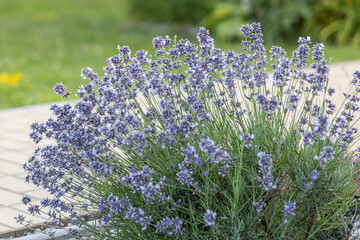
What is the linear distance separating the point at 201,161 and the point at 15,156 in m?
3.10

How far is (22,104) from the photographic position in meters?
7.42

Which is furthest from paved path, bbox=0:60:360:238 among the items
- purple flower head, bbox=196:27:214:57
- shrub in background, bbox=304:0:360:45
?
shrub in background, bbox=304:0:360:45

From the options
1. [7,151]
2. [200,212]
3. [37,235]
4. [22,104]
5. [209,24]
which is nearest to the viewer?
[200,212]

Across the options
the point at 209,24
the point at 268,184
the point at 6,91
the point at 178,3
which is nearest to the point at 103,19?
the point at 178,3

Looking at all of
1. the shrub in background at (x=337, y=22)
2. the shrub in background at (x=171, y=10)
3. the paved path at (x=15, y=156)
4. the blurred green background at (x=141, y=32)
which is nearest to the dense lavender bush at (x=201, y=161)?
the paved path at (x=15, y=156)

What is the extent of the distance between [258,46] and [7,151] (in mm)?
3228

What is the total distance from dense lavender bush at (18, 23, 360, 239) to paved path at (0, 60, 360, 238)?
97 centimetres

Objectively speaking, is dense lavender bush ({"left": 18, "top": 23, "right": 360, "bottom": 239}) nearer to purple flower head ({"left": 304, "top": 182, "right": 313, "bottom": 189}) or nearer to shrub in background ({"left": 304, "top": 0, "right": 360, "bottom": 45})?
purple flower head ({"left": 304, "top": 182, "right": 313, "bottom": 189})

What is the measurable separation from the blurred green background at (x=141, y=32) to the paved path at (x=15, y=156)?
842 mm

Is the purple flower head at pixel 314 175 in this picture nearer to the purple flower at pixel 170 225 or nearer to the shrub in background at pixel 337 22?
the purple flower at pixel 170 225

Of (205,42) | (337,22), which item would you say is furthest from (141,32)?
(205,42)

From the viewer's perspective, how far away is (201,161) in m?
2.62

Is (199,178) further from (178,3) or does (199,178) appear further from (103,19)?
(103,19)

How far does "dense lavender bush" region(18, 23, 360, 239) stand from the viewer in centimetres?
255
